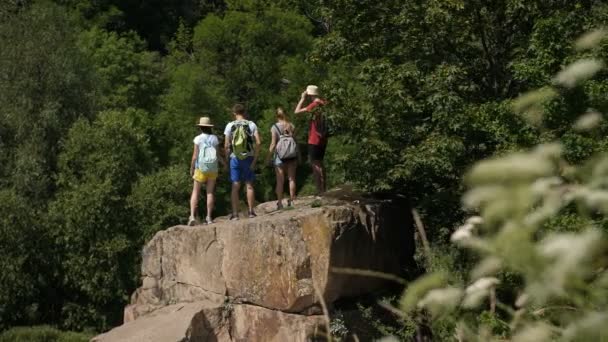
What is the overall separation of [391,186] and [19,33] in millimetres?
16137

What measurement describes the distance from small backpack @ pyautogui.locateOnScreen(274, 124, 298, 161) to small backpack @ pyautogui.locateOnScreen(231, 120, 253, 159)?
570 mm

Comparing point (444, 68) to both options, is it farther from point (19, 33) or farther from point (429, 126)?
point (19, 33)

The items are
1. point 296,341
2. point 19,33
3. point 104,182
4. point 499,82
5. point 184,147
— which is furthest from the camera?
point 184,147

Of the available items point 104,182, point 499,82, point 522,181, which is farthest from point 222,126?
point 522,181

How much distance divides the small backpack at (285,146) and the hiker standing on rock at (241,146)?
1.24 feet

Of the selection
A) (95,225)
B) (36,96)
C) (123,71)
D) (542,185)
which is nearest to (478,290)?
(542,185)

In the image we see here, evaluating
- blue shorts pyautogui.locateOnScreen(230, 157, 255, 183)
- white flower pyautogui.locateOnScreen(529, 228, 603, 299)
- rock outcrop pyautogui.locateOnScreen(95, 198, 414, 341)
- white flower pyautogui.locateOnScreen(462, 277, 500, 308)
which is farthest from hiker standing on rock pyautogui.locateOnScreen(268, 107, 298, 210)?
white flower pyautogui.locateOnScreen(529, 228, 603, 299)

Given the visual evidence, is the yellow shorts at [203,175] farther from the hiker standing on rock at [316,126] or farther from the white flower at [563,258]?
the white flower at [563,258]

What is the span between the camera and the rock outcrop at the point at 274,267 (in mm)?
13188

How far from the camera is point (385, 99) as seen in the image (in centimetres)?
1372

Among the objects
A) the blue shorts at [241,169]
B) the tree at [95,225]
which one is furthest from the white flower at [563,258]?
the tree at [95,225]

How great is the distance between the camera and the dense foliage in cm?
1293

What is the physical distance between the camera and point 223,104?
30844 mm

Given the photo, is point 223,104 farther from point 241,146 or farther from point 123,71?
point 241,146
